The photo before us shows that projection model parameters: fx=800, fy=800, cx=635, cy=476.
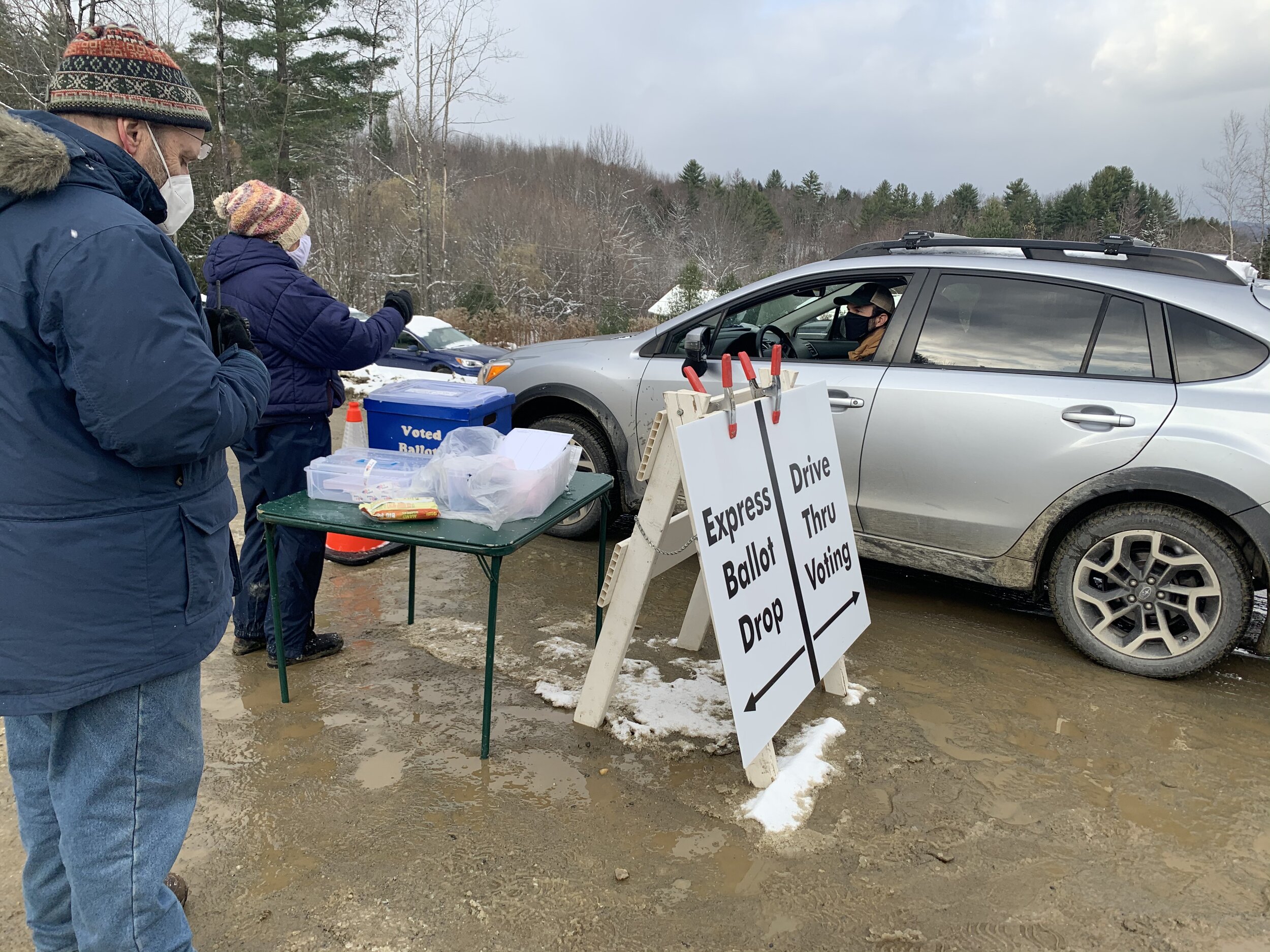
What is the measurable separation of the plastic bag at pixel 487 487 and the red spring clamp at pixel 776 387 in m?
0.82

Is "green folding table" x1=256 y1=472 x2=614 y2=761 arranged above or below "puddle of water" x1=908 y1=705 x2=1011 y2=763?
above

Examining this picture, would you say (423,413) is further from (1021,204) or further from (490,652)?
(1021,204)

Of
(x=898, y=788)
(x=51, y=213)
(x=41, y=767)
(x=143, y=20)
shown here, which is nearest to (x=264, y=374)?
(x=51, y=213)

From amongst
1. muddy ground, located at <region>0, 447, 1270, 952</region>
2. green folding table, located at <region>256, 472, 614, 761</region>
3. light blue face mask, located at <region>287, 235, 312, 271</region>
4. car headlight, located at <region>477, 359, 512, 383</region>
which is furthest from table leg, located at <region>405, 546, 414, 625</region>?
car headlight, located at <region>477, 359, 512, 383</region>

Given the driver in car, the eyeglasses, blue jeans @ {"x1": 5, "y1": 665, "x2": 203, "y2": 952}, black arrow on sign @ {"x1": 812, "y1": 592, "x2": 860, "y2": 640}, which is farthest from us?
the driver in car

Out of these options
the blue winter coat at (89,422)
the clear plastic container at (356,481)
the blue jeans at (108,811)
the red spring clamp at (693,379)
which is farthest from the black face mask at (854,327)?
the blue jeans at (108,811)

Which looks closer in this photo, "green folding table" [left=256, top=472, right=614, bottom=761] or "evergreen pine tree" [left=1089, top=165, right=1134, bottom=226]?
"green folding table" [left=256, top=472, right=614, bottom=761]

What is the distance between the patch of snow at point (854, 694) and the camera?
10.9ft

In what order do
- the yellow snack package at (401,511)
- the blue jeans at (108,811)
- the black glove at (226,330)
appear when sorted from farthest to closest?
the yellow snack package at (401,511)
the black glove at (226,330)
the blue jeans at (108,811)

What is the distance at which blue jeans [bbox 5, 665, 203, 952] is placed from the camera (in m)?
1.60

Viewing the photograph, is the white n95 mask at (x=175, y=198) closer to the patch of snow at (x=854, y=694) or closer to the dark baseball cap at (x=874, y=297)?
the patch of snow at (x=854, y=694)

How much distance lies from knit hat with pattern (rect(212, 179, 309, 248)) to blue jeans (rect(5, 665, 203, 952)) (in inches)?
79.7

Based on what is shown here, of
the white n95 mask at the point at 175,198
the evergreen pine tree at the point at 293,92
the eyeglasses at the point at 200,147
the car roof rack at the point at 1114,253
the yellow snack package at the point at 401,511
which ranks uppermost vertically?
the evergreen pine tree at the point at 293,92

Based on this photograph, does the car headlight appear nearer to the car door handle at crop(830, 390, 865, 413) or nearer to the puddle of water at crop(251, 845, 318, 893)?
the car door handle at crop(830, 390, 865, 413)
